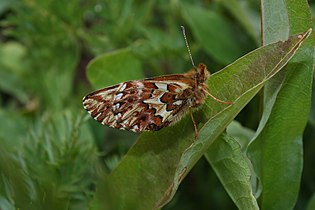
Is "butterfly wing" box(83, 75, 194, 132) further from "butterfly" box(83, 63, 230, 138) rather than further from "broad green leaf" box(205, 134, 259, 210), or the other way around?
"broad green leaf" box(205, 134, 259, 210)

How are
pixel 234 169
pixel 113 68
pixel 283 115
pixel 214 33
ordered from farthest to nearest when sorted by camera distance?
1. pixel 214 33
2. pixel 113 68
3. pixel 283 115
4. pixel 234 169

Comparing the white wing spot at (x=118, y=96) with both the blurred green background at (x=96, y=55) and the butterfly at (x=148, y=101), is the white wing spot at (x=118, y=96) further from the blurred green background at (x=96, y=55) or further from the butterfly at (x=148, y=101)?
the blurred green background at (x=96, y=55)

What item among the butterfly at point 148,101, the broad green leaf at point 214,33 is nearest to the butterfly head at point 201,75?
the butterfly at point 148,101

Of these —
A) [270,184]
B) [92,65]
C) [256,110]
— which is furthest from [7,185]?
[256,110]

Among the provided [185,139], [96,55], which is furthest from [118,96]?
[96,55]

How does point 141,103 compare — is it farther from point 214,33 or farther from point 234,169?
point 214,33

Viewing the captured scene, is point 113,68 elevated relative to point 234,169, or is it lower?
elevated

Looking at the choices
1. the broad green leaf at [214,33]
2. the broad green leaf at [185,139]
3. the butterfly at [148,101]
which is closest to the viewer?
A: the broad green leaf at [185,139]
